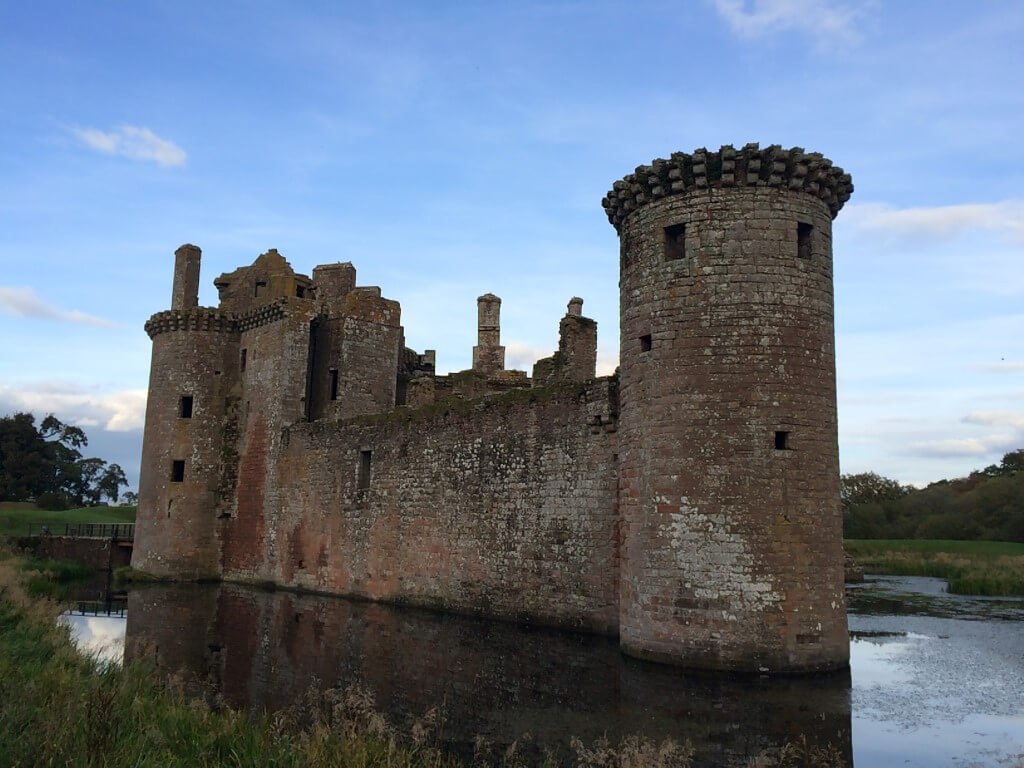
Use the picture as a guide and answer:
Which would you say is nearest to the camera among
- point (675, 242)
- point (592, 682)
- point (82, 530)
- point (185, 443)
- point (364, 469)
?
point (592, 682)

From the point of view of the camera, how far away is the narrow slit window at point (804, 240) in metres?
12.5

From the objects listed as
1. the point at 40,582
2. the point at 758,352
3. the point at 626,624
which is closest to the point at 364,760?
the point at 626,624

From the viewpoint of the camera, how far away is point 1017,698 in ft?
31.5

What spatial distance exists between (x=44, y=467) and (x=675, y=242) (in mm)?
57697

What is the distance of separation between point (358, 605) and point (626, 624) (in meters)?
8.62

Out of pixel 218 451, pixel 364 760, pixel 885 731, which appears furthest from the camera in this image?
pixel 218 451

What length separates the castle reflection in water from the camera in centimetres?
823

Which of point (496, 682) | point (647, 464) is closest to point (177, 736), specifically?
point (496, 682)

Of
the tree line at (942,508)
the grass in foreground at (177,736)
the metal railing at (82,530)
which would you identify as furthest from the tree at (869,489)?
the grass in foreground at (177,736)

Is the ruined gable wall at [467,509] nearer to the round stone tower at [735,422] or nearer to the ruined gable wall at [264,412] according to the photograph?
the ruined gable wall at [264,412]

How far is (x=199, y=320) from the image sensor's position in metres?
26.4

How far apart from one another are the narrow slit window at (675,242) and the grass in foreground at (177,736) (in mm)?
7251

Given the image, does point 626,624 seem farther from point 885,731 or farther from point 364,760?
point 364,760

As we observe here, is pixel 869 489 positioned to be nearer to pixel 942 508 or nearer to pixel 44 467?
pixel 942 508
